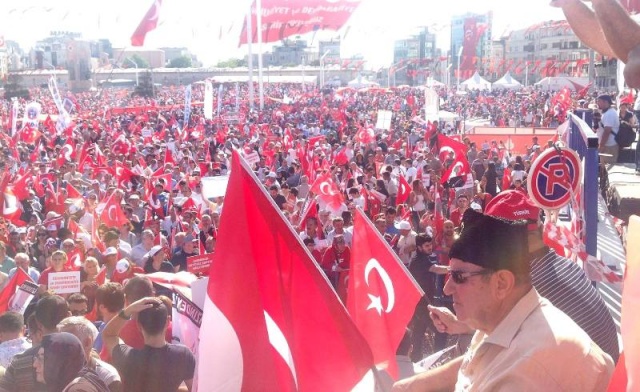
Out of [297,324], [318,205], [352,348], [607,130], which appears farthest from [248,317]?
[318,205]

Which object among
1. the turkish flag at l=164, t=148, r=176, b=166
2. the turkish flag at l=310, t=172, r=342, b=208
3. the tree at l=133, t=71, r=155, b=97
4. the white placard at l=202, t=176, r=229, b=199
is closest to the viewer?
the white placard at l=202, t=176, r=229, b=199

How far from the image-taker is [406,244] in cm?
752

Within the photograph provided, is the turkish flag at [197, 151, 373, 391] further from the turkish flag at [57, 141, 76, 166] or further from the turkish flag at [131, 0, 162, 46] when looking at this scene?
the turkish flag at [131, 0, 162, 46]

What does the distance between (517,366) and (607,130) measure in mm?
6557

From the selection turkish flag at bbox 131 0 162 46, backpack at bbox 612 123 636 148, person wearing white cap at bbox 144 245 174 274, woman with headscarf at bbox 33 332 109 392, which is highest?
turkish flag at bbox 131 0 162 46

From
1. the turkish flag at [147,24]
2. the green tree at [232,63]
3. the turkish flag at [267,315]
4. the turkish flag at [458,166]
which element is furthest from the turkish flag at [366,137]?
the green tree at [232,63]

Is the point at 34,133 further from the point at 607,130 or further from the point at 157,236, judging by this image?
the point at 607,130

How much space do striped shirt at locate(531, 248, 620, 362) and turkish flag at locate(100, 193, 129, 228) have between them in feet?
23.0

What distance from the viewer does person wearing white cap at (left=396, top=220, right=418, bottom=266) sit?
7.45 m

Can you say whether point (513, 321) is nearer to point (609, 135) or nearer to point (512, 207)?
point (512, 207)

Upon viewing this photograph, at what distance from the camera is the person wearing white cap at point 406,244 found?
745 centimetres

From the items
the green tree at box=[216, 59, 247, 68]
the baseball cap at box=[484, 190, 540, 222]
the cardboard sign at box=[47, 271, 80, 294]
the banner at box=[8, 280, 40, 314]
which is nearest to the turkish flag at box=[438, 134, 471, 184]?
the cardboard sign at box=[47, 271, 80, 294]

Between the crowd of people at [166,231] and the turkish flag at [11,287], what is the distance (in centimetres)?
36

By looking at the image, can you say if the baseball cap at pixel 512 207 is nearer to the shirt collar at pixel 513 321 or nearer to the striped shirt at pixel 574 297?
the striped shirt at pixel 574 297
